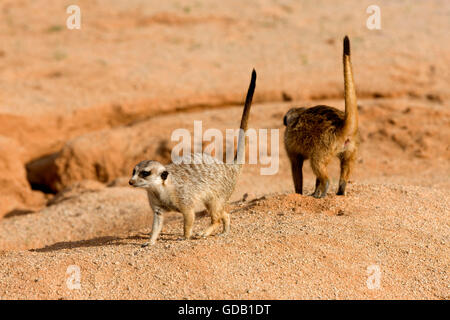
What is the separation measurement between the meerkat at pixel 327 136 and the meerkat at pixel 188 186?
990mm

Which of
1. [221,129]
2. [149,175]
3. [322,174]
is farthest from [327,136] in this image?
[221,129]

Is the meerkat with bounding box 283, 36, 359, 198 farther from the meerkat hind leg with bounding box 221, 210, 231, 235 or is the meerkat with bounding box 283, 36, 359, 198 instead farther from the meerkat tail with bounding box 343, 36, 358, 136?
the meerkat hind leg with bounding box 221, 210, 231, 235

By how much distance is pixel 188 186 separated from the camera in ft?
17.8

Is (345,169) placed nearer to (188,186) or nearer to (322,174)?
(322,174)

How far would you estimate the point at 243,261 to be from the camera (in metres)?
4.73

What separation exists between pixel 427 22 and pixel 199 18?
23.4 feet

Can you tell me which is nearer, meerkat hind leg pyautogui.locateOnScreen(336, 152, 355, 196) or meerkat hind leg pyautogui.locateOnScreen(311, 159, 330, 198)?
meerkat hind leg pyautogui.locateOnScreen(311, 159, 330, 198)

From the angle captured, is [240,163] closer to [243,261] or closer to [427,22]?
[243,261]

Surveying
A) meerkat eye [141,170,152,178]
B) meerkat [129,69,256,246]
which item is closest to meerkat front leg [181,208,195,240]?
meerkat [129,69,256,246]

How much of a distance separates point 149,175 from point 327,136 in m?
2.09

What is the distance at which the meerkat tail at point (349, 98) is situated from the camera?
605 cm

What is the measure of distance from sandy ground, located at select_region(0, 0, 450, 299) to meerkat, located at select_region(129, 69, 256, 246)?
262mm

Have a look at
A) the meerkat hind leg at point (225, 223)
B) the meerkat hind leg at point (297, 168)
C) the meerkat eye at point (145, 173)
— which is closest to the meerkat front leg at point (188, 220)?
the meerkat hind leg at point (225, 223)

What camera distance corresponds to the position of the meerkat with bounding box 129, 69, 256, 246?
17.3 ft
